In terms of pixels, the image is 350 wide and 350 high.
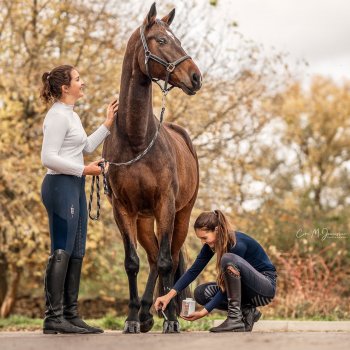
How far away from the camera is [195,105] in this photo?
640 inches

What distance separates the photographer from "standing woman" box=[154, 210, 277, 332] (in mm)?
6387

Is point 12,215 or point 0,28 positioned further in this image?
point 0,28

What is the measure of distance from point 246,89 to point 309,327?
27.0 ft

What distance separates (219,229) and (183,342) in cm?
→ 178

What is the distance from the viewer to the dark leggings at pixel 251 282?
642 centimetres

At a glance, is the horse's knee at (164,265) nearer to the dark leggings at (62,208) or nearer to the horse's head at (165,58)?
the dark leggings at (62,208)

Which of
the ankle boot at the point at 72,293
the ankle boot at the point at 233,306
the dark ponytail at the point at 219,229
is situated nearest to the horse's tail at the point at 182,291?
the dark ponytail at the point at 219,229

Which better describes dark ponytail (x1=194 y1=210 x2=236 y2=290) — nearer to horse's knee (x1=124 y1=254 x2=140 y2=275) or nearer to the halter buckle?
horse's knee (x1=124 y1=254 x2=140 y2=275)

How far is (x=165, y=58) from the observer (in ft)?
21.6

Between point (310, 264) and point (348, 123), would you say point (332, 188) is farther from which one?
point (310, 264)

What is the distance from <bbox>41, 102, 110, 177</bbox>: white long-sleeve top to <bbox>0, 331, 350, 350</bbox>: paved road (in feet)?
4.24

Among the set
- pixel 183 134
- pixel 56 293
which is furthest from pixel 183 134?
pixel 56 293

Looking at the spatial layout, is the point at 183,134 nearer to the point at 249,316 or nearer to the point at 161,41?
the point at 161,41

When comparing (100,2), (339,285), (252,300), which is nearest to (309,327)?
(252,300)
